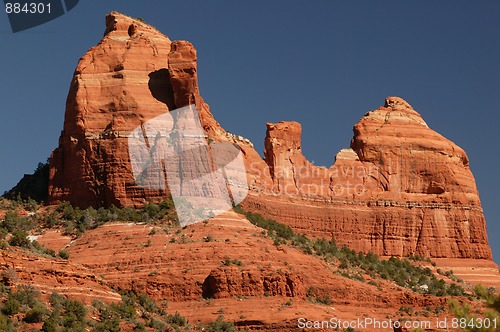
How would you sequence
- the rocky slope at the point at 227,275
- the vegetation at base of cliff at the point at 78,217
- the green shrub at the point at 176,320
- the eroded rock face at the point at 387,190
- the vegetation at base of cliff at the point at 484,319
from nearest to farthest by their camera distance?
the vegetation at base of cliff at the point at 484,319 → the green shrub at the point at 176,320 → the rocky slope at the point at 227,275 → the vegetation at base of cliff at the point at 78,217 → the eroded rock face at the point at 387,190

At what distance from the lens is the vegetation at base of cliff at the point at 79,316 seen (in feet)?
214

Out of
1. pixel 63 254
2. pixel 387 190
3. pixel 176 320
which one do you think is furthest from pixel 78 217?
pixel 387 190

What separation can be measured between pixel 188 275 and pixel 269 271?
16.6 feet

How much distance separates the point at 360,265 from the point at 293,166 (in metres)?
15.5

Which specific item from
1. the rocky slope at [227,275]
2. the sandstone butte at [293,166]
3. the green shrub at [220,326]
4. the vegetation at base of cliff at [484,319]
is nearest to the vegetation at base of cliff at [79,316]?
the green shrub at [220,326]

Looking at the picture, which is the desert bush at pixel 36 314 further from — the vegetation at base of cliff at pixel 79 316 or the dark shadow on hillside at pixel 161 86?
the dark shadow on hillside at pixel 161 86

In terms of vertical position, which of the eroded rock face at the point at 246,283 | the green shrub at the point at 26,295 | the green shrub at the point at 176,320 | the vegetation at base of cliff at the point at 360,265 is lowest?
the green shrub at the point at 176,320

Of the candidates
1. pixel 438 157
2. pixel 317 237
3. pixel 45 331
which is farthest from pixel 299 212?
pixel 45 331

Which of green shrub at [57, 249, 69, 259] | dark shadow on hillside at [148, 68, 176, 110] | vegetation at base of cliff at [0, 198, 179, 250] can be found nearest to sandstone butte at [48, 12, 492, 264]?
dark shadow on hillside at [148, 68, 176, 110]

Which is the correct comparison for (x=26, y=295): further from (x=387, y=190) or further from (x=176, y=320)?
(x=387, y=190)

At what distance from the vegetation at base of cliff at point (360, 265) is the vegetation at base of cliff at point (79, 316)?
15.4m

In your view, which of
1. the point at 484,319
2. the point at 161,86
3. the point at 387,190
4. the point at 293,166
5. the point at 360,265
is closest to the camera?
the point at 484,319

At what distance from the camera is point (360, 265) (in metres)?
99.1

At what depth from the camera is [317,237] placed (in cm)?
10894
